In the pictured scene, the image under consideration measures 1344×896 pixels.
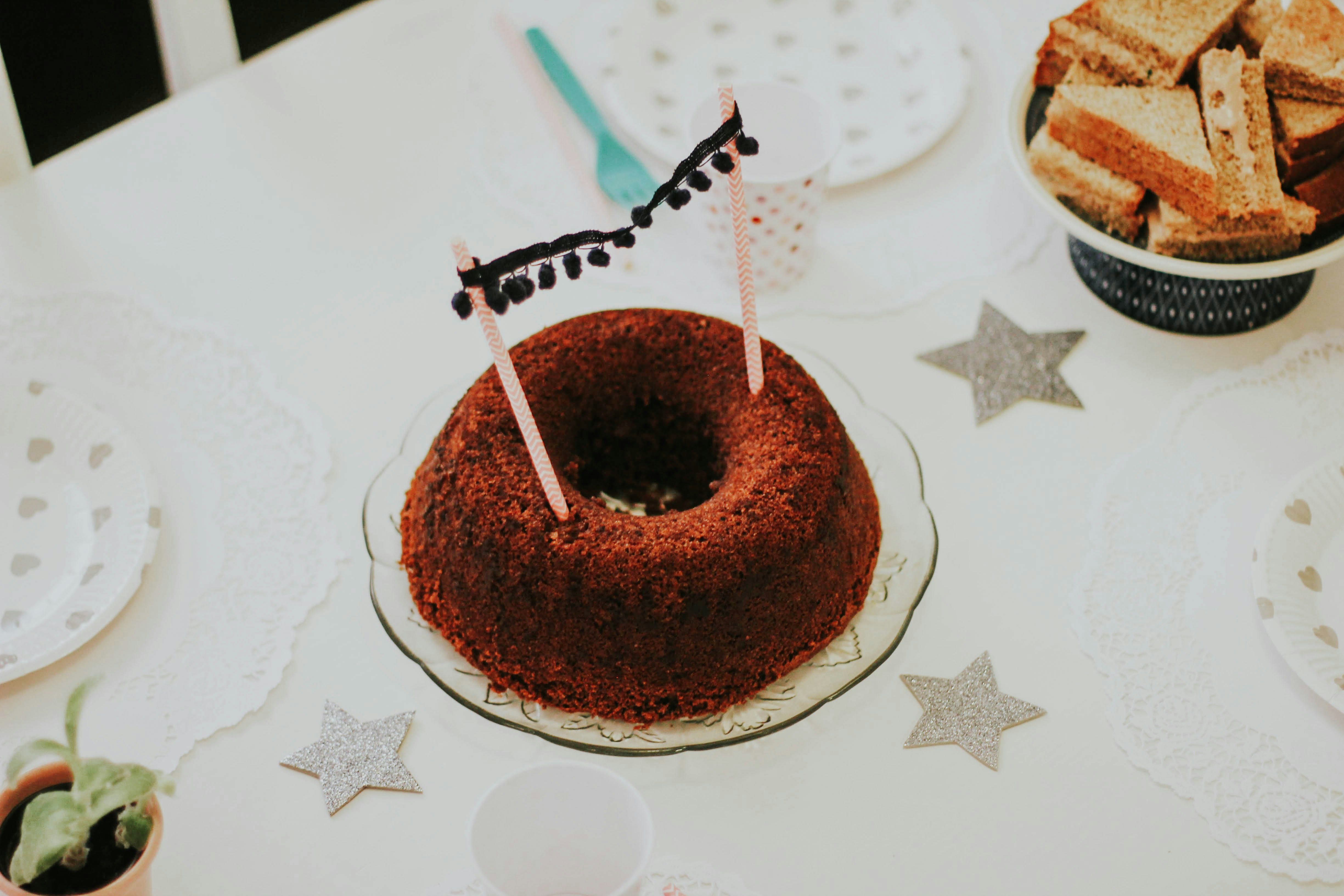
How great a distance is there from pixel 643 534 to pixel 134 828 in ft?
1.48

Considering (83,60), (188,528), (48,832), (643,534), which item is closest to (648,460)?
(643,534)

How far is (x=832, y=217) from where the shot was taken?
4.82 ft

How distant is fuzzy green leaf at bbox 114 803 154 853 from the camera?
0.80m

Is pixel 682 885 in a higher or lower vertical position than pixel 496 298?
lower

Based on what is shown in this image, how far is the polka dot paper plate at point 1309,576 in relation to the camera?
1027 millimetres

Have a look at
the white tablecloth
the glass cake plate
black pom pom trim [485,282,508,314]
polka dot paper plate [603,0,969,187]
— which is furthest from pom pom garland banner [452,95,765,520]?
polka dot paper plate [603,0,969,187]

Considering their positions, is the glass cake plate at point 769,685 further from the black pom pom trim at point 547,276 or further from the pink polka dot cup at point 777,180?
the black pom pom trim at point 547,276

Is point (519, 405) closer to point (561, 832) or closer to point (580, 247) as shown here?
point (580, 247)

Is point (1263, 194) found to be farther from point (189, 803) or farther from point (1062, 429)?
point (189, 803)

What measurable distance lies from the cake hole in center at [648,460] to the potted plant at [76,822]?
47 cm

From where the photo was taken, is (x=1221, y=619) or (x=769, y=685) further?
(x=1221, y=619)

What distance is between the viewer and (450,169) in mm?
1512

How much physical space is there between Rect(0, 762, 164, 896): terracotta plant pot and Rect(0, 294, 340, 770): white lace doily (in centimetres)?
17

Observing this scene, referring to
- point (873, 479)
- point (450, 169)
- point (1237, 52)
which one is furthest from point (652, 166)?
point (1237, 52)
